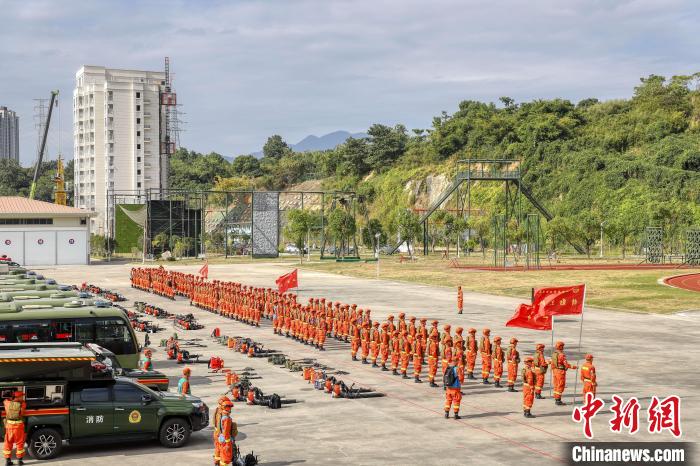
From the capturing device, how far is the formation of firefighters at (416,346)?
2156 centimetres

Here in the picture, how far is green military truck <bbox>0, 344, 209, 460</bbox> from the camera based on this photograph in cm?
1744

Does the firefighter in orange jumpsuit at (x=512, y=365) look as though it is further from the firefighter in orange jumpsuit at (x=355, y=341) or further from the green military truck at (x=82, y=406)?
the green military truck at (x=82, y=406)

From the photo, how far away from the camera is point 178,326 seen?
38.5m

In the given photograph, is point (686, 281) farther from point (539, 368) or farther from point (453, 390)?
point (453, 390)

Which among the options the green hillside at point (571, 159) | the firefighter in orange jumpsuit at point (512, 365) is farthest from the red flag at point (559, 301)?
the green hillside at point (571, 159)

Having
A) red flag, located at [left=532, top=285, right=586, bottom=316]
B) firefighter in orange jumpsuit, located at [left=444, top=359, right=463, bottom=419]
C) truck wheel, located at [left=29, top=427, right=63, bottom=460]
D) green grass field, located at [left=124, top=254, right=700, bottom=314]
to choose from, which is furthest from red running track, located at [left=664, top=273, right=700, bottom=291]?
truck wheel, located at [left=29, top=427, right=63, bottom=460]

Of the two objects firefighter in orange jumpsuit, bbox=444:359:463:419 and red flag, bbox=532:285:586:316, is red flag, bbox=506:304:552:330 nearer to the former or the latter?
red flag, bbox=532:285:586:316

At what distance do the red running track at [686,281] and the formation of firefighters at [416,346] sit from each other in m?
20.8

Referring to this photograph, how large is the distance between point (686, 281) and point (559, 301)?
40179 millimetres

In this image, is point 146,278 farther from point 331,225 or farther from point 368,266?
point 331,225

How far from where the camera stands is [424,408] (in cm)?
2192

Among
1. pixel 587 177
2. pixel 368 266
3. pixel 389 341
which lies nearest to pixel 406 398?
pixel 389 341

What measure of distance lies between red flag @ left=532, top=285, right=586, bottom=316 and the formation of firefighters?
1.05 meters

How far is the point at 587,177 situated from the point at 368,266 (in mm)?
45892
